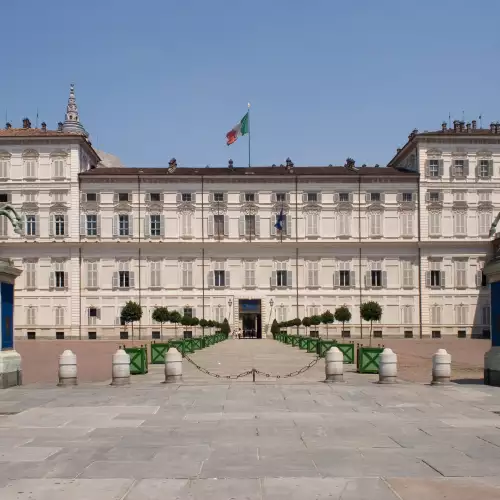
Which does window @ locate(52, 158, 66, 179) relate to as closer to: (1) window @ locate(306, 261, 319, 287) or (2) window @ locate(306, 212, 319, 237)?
(2) window @ locate(306, 212, 319, 237)

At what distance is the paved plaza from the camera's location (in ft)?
26.7

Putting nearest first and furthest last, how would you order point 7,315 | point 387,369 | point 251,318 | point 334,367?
1. point 7,315
2. point 387,369
3. point 334,367
4. point 251,318

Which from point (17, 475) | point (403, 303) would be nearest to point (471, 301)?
point (403, 303)

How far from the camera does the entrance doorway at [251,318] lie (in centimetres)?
6575

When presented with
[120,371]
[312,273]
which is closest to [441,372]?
[120,371]

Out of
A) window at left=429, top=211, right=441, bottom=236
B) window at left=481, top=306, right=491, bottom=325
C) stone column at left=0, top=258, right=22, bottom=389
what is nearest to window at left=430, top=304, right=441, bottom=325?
window at left=481, top=306, right=491, bottom=325

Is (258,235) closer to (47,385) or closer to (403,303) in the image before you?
(403,303)

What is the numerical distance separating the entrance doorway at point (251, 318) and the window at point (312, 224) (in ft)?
25.7

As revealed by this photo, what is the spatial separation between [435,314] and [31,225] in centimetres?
3702

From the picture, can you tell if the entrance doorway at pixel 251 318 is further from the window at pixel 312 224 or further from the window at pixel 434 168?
the window at pixel 434 168

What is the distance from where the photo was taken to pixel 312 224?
65812mm

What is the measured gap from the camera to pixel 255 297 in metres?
65.6

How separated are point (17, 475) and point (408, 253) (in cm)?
5945

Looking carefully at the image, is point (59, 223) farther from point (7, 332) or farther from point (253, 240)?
point (7, 332)
